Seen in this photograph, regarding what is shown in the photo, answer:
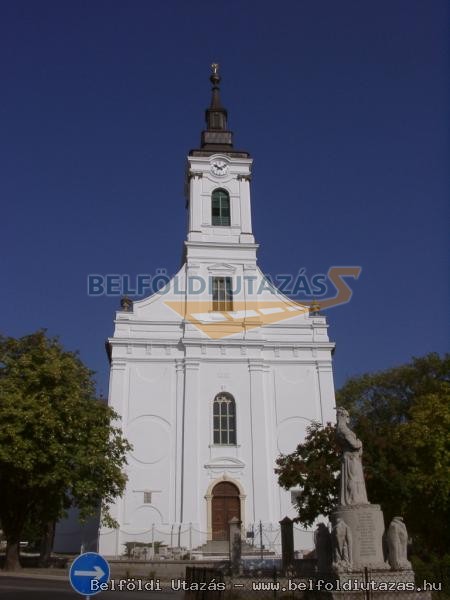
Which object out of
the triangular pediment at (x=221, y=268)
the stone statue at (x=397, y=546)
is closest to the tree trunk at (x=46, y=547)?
the triangular pediment at (x=221, y=268)

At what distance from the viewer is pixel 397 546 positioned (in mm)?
12203

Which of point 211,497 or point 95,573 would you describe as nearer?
point 95,573

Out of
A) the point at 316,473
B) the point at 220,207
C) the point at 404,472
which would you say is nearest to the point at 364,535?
the point at 316,473

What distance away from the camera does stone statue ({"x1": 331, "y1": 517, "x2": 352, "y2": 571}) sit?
11883 millimetres

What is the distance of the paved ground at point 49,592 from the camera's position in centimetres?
1500

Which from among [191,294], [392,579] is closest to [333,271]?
[191,294]

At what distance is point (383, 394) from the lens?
4272cm

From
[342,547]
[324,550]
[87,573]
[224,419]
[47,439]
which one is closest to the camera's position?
[87,573]

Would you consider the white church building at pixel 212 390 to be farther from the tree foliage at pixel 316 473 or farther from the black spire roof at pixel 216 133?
the tree foliage at pixel 316 473

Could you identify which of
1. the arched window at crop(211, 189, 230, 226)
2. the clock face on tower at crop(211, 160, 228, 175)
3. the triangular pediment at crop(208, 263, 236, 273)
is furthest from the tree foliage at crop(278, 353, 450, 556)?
the clock face on tower at crop(211, 160, 228, 175)

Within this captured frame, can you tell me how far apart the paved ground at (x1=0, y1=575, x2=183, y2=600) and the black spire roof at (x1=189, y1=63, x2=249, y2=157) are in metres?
26.7

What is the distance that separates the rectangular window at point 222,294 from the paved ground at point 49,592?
55.6 feet

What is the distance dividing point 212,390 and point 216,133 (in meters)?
18.1

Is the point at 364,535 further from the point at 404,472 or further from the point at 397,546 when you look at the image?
the point at 404,472
